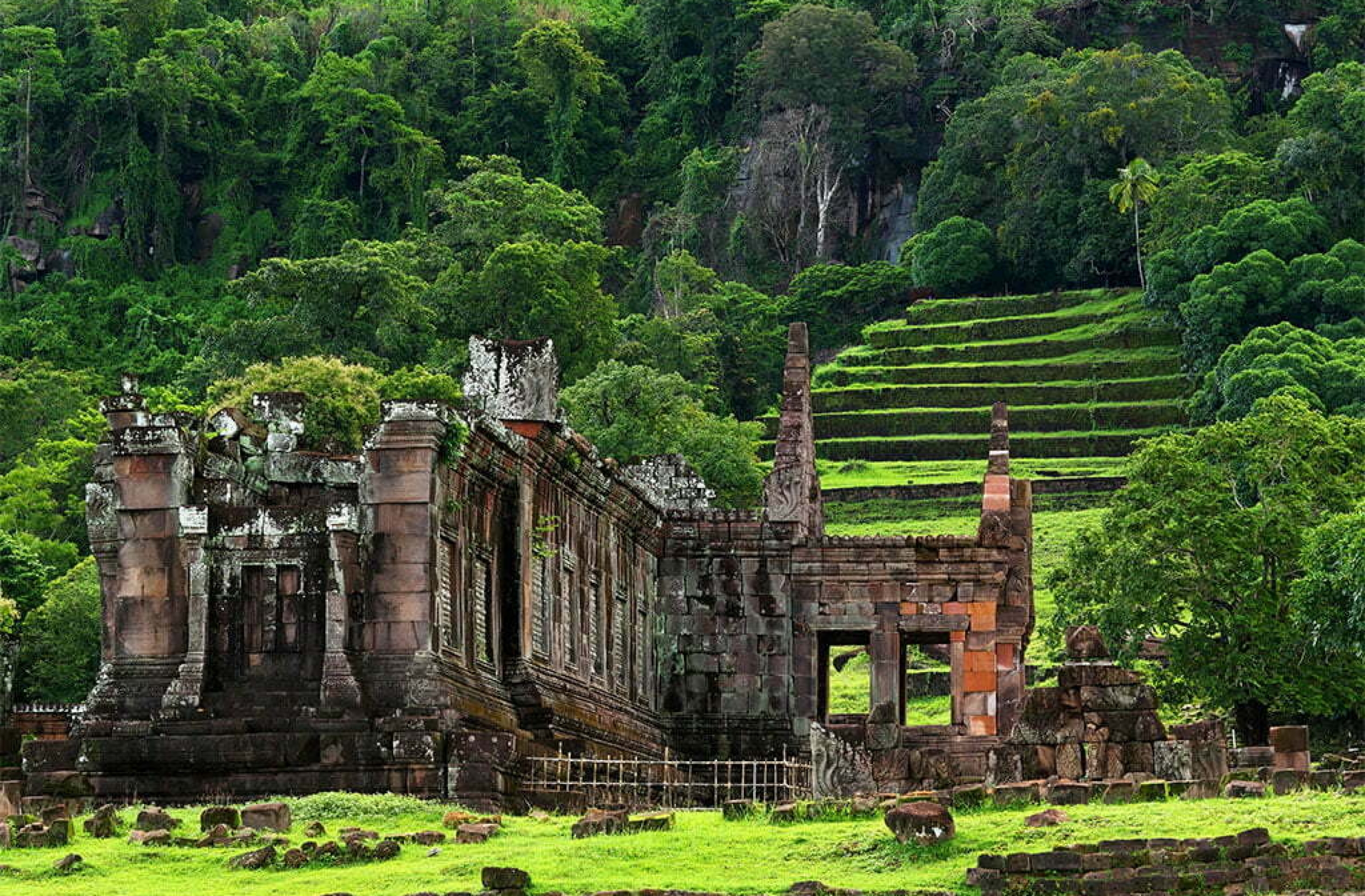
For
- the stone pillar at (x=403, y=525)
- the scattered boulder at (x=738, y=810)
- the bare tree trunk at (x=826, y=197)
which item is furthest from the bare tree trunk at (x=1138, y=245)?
the scattered boulder at (x=738, y=810)

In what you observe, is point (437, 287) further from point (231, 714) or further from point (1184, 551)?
point (231, 714)

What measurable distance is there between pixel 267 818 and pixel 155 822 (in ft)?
3.45

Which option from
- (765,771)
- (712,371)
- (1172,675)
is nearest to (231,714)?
(765,771)

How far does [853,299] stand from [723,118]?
3307 centimetres

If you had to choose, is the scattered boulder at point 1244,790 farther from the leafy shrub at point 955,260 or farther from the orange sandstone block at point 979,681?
the leafy shrub at point 955,260

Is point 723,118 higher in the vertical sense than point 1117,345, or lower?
higher

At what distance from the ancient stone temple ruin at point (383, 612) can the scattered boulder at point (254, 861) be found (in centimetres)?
708

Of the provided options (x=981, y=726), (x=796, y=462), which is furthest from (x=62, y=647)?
(x=981, y=726)

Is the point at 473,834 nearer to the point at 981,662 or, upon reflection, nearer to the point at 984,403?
the point at 981,662

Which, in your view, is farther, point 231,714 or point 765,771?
point 765,771

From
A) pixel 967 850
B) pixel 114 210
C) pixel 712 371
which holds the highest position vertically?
pixel 114 210

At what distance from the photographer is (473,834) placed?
1097 inches

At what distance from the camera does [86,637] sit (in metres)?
71.2

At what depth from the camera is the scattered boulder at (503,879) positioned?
24359 millimetres
